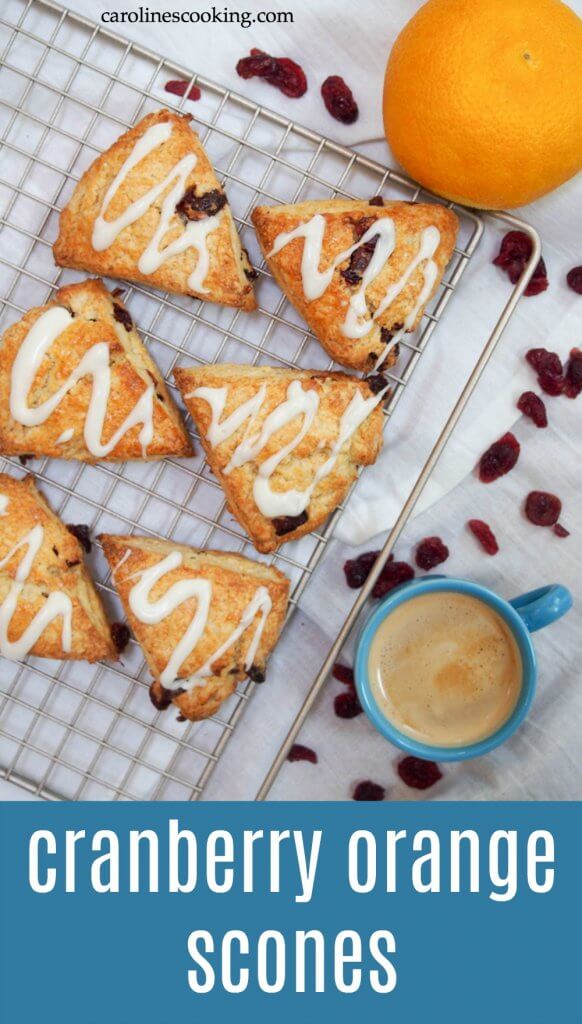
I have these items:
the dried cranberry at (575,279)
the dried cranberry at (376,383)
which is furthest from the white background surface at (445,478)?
the dried cranberry at (376,383)

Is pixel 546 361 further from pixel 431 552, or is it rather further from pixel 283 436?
pixel 283 436

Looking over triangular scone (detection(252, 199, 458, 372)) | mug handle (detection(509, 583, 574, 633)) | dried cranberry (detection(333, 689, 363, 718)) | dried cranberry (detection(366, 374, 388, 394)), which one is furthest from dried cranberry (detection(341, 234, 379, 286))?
dried cranberry (detection(333, 689, 363, 718))

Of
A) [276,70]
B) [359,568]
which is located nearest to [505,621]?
[359,568]

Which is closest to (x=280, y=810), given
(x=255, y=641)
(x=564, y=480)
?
(x=255, y=641)

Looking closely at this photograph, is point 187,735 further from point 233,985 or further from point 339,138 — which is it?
point 339,138

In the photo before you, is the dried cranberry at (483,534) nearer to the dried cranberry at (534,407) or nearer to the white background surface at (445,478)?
the white background surface at (445,478)
